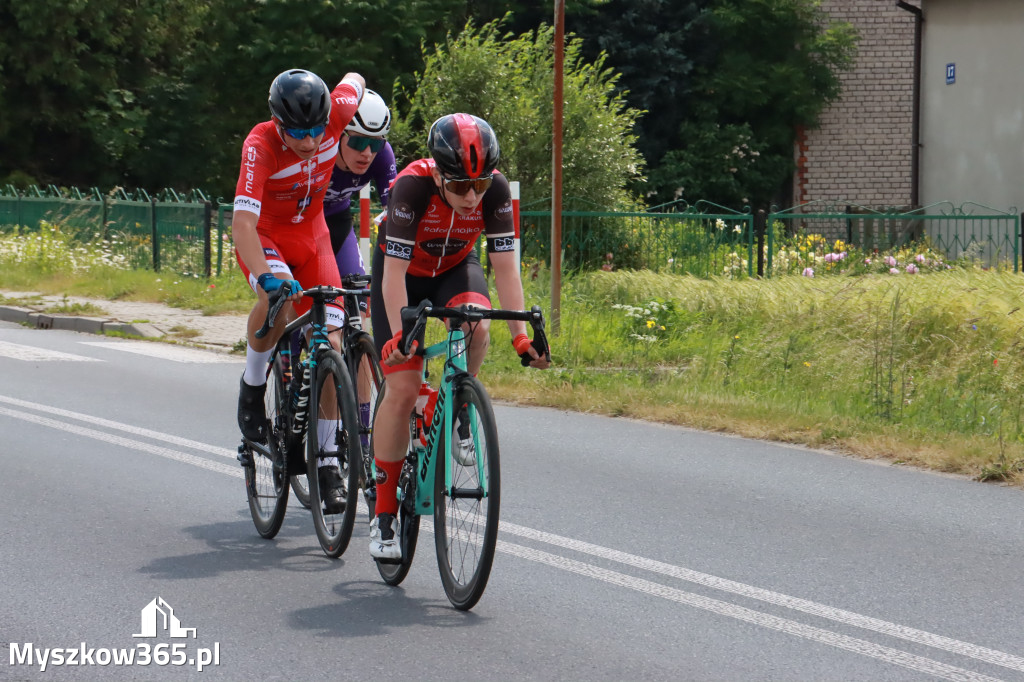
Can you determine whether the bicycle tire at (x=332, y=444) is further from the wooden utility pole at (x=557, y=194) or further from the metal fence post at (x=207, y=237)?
the metal fence post at (x=207, y=237)

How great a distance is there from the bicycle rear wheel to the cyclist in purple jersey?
5.57ft

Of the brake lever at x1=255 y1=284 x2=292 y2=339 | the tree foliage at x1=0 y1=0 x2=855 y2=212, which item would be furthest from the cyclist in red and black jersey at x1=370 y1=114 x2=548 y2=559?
the tree foliage at x1=0 y1=0 x2=855 y2=212

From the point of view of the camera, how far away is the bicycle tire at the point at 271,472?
619 centimetres

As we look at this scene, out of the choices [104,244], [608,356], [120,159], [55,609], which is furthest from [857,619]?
[120,159]

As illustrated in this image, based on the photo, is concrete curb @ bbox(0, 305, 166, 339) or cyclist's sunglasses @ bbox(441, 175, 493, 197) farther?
concrete curb @ bbox(0, 305, 166, 339)

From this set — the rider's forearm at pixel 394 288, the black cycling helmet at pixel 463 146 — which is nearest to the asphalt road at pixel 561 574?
the rider's forearm at pixel 394 288

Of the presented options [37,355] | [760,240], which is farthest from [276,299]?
[760,240]

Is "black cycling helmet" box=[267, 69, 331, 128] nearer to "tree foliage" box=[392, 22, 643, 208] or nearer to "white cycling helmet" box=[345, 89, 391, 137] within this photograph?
"white cycling helmet" box=[345, 89, 391, 137]

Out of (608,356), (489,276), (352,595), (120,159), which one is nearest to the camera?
(352,595)

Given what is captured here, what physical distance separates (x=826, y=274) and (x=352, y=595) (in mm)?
10869

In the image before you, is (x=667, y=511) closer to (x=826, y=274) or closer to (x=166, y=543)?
(x=166, y=543)

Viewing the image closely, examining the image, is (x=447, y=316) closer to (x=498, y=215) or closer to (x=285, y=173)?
(x=498, y=215)

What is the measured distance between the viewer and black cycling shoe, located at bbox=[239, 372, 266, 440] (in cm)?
643

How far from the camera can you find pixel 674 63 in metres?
35.4
